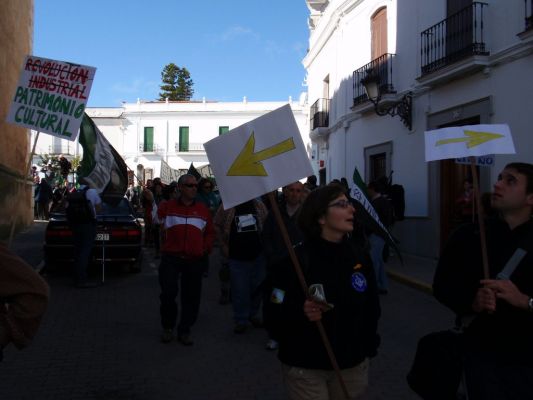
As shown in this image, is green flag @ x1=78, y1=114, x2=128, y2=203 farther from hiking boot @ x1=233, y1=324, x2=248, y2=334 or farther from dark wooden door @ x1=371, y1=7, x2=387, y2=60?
dark wooden door @ x1=371, y1=7, x2=387, y2=60

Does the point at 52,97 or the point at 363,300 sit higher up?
the point at 52,97

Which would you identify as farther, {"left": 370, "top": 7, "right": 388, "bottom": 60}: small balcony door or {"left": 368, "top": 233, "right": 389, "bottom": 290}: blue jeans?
{"left": 370, "top": 7, "right": 388, "bottom": 60}: small balcony door

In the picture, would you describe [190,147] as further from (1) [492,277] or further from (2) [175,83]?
(1) [492,277]

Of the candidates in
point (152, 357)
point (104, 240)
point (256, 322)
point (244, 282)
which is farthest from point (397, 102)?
point (152, 357)

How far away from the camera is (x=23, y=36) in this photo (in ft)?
60.1

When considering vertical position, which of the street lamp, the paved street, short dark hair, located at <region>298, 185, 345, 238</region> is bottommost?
the paved street

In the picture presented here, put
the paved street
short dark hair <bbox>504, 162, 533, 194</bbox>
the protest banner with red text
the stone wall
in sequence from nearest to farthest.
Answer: short dark hair <bbox>504, 162, 533, 194</bbox>, the paved street, the protest banner with red text, the stone wall

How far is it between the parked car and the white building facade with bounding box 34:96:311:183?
37677 millimetres

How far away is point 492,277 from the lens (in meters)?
2.68

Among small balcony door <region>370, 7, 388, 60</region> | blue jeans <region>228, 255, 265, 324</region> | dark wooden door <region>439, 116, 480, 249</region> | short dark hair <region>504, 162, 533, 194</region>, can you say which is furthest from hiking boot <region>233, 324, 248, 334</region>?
small balcony door <region>370, 7, 388, 60</region>

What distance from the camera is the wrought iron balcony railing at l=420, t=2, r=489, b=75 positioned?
11.2 meters

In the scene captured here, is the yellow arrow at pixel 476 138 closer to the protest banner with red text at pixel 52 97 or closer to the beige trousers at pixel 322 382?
the beige trousers at pixel 322 382

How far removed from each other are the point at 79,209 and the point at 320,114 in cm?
1422

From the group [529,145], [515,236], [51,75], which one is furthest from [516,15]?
[515,236]
